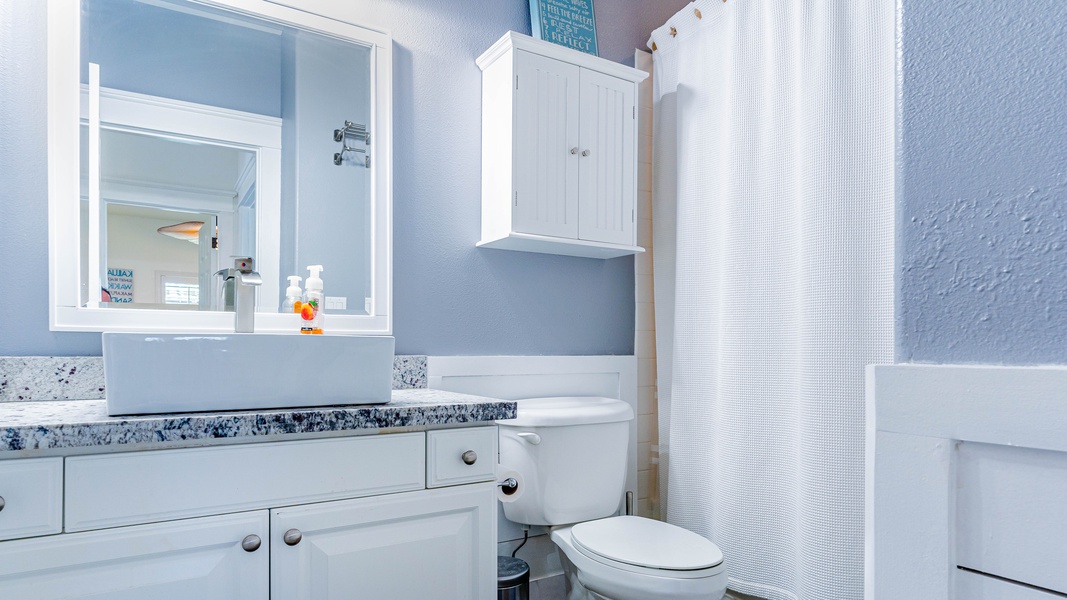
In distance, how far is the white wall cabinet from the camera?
6.30 ft

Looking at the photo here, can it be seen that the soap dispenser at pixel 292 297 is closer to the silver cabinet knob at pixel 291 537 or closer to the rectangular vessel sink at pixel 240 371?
the rectangular vessel sink at pixel 240 371

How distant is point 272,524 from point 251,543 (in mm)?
45

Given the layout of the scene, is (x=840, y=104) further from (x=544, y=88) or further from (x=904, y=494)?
(x=904, y=494)

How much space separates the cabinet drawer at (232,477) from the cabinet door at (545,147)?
2.85 feet

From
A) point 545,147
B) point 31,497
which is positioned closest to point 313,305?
point 31,497

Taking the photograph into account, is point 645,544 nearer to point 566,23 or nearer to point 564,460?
point 564,460

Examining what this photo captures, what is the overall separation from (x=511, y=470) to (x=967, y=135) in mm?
1534

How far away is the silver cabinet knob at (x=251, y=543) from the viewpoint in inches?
44.7

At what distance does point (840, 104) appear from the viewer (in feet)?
5.43

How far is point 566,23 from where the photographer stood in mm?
2172

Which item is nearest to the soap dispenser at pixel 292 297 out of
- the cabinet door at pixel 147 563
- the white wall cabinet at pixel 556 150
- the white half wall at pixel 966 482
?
the white wall cabinet at pixel 556 150

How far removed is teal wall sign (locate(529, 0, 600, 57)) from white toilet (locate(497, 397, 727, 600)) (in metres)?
1.21

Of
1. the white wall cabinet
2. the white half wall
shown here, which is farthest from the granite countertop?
the white half wall

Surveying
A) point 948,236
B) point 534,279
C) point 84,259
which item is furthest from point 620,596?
point 84,259
